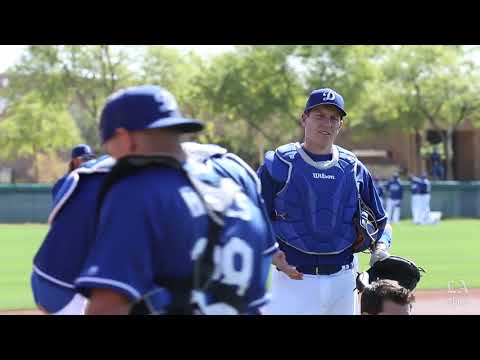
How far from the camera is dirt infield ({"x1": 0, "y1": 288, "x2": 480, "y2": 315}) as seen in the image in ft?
31.9

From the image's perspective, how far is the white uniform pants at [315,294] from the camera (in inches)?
214

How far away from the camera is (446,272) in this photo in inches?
585

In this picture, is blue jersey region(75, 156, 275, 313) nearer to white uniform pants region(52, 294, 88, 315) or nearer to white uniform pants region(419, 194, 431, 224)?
white uniform pants region(52, 294, 88, 315)

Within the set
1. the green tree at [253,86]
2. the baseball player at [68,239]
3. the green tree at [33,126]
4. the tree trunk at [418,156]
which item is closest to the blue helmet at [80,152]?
the baseball player at [68,239]

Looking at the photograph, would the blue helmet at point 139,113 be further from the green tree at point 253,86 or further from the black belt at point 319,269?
the green tree at point 253,86

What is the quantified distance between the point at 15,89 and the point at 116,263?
150ft

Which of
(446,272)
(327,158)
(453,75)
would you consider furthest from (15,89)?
(327,158)

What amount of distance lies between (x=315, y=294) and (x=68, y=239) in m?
3.07

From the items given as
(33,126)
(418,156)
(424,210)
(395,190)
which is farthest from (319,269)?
(418,156)

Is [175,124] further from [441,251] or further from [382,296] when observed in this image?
[441,251]

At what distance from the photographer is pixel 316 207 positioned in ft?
17.6

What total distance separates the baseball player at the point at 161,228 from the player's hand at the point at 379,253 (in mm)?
2635

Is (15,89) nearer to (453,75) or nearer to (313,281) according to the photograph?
(453,75)

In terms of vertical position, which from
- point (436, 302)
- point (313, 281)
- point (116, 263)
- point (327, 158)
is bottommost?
point (436, 302)
